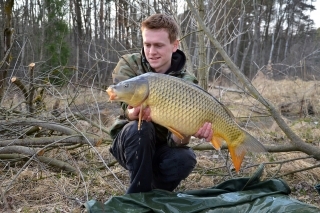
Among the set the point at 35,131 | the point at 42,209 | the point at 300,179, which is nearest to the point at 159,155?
the point at 42,209

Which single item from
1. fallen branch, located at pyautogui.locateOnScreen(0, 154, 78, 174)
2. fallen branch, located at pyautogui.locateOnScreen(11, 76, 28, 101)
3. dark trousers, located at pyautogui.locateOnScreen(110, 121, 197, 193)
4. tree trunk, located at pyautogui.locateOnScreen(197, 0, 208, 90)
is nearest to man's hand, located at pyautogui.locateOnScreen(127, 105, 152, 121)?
dark trousers, located at pyautogui.locateOnScreen(110, 121, 197, 193)

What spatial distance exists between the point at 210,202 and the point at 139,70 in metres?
0.89

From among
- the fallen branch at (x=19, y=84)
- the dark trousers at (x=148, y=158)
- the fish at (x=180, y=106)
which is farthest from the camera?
the fallen branch at (x=19, y=84)

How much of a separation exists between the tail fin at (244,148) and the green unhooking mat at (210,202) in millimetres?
229

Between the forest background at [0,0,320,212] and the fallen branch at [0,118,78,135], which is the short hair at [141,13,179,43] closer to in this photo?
the forest background at [0,0,320,212]

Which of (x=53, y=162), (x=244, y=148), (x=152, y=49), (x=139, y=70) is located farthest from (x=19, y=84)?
(x=244, y=148)

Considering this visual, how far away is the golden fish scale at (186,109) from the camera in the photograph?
6.07ft

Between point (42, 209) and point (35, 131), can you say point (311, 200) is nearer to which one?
point (42, 209)

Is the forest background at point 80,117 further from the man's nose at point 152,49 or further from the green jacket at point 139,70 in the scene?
the man's nose at point 152,49

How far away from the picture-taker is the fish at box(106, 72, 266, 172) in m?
1.83

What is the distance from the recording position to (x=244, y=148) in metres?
1.99

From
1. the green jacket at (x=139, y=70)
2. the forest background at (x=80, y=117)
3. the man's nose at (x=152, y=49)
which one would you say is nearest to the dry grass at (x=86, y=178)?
the forest background at (x=80, y=117)

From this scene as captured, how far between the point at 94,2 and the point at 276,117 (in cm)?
1748

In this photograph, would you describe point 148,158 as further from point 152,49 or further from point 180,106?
point 152,49
